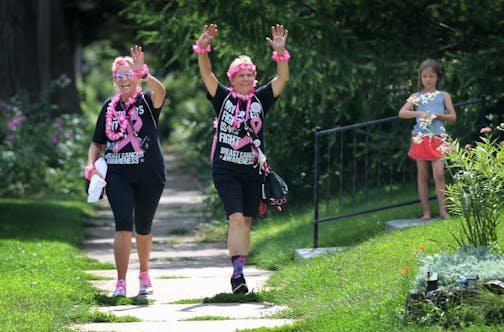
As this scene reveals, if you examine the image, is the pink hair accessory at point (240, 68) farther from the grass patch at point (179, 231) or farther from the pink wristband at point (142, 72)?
the grass patch at point (179, 231)

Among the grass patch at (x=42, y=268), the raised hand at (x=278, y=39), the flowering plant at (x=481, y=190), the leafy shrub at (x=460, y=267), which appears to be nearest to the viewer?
the leafy shrub at (x=460, y=267)

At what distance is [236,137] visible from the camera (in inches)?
351

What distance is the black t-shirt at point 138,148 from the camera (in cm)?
891

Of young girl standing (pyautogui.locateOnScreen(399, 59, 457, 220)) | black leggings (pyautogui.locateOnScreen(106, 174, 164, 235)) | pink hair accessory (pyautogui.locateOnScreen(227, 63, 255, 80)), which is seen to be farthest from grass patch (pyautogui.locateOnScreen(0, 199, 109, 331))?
young girl standing (pyautogui.locateOnScreen(399, 59, 457, 220))

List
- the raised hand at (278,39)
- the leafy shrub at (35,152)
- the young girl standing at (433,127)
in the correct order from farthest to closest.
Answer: the leafy shrub at (35,152) → the young girl standing at (433,127) → the raised hand at (278,39)

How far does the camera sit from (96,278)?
1029 centimetres

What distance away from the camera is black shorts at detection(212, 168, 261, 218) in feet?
29.3

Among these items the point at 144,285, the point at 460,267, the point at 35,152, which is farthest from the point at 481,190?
the point at 35,152

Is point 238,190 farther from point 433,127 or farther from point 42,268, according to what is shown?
point 433,127

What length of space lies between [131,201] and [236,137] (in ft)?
3.10

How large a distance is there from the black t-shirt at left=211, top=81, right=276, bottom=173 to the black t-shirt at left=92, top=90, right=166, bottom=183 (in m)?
0.47

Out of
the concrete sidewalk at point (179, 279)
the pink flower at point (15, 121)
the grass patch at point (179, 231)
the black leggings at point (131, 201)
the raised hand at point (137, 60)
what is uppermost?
the raised hand at point (137, 60)

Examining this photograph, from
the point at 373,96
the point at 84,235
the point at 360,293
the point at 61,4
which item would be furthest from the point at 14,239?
the point at 61,4

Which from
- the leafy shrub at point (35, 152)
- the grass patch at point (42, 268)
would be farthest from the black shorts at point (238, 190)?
the leafy shrub at point (35, 152)
